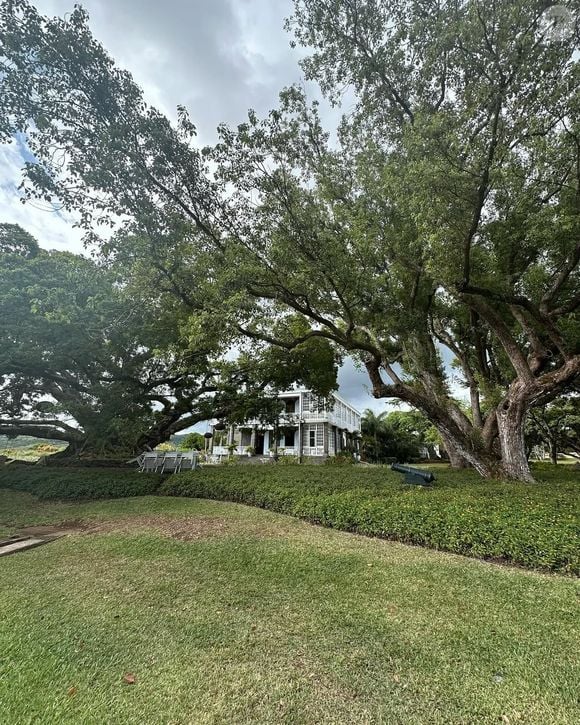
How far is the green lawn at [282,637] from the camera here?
2.15 meters

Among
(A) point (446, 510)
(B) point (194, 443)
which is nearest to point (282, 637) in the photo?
(A) point (446, 510)

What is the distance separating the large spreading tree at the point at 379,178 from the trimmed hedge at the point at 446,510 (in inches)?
94.0

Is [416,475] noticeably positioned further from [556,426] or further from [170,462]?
[556,426]

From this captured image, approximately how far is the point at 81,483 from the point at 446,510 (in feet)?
32.2

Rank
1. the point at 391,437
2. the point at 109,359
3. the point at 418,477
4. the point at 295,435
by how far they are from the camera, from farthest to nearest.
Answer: the point at 391,437 < the point at 295,435 < the point at 109,359 < the point at 418,477

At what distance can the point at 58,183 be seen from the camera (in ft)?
23.9

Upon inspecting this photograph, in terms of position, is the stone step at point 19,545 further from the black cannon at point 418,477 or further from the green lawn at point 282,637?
the black cannon at point 418,477

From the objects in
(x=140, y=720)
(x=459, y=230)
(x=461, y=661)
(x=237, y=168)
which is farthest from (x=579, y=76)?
(x=140, y=720)

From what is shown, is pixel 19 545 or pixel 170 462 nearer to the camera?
pixel 19 545

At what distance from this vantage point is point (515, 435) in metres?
8.12

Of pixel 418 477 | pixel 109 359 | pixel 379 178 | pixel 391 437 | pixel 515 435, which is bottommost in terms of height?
pixel 418 477

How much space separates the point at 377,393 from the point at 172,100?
8.19 metres

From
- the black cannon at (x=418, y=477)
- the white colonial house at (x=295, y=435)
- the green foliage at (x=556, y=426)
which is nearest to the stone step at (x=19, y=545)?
the black cannon at (x=418, y=477)

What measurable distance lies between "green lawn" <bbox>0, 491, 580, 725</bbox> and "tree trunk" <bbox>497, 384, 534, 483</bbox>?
4368 millimetres
